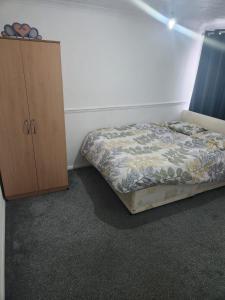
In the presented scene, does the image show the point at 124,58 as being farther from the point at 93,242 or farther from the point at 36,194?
the point at 93,242

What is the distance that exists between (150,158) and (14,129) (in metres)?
1.61

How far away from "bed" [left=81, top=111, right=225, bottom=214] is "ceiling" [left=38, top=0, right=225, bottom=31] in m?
1.56

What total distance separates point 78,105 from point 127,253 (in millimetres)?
2139

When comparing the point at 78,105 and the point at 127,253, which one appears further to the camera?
the point at 78,105

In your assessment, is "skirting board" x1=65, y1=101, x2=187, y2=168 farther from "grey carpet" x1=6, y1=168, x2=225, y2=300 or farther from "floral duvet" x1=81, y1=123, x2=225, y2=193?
"grey carpet" x1=6, y1=168, x2=225, y2=300

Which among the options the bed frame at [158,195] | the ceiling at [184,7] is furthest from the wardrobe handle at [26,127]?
the ceiling at [184,7]

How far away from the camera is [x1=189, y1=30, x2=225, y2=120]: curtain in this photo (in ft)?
10.8

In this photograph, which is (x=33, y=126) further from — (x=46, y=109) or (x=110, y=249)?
(x=110, y=249)

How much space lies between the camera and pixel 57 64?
2.21 metres

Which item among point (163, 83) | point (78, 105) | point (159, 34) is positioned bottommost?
point (78, 105)

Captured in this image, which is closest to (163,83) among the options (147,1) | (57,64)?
(147,1)

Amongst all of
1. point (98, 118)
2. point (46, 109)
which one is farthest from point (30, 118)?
point (98, 118)

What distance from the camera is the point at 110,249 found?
1900 millimetres

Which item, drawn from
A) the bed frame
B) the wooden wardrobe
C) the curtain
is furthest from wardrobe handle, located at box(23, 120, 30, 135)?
the curtain
